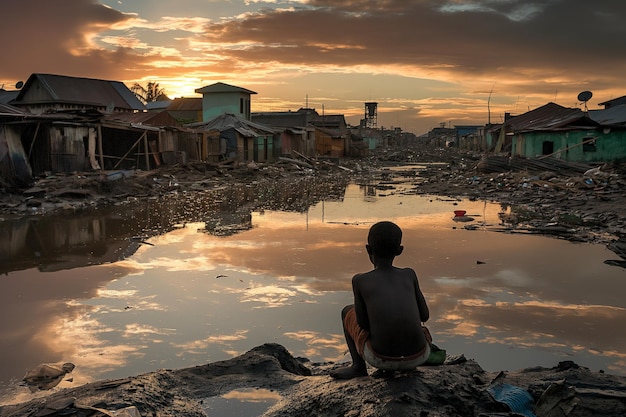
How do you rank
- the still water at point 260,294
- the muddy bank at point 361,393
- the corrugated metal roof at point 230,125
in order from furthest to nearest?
the corrugated metal roof at point 230,125 < the still water at point 260,294 < the muddy bank at point 361,393

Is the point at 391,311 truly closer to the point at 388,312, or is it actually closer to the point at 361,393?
the point at 388,312

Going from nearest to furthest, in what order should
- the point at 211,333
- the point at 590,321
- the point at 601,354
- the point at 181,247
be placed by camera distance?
1. the point at 601,354
2. the point at 211,333
3. the point at 590,321
4. the point at 181,247

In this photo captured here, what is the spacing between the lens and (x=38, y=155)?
719 inches

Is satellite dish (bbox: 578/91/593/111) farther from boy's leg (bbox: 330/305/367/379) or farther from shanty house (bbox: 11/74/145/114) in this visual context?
boy's leg (bbox: 330/305/367/379)

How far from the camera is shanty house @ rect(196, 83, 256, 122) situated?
150 ft

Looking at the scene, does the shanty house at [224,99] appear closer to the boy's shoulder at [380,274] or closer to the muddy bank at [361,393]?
the muddy bank at [361,393]

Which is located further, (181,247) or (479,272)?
(181,247)

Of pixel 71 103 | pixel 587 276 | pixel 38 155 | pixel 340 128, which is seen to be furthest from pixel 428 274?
pixel 340 128

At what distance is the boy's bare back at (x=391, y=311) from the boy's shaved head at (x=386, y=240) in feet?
0.35

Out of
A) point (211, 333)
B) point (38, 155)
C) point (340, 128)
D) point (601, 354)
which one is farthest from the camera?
point (340, 128)

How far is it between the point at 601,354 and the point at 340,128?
185 feet

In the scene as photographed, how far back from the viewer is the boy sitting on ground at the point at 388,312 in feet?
9.46

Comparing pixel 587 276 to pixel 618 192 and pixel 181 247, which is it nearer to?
pixel 181 247

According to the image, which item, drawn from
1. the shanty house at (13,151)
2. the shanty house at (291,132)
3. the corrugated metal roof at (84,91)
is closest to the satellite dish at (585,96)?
the shanty house at (291,132)
